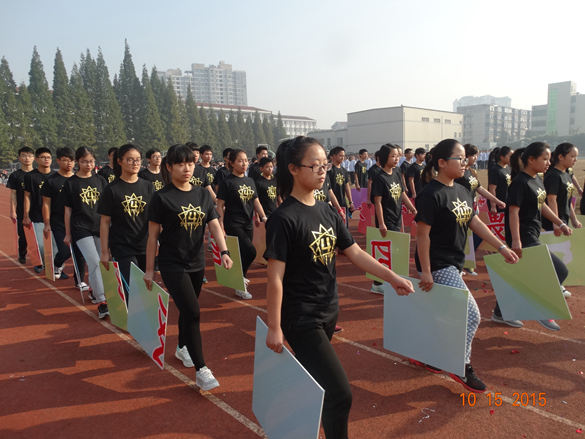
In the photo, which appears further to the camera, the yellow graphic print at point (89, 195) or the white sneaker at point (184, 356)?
the yellow graphic print at point (89, 195)

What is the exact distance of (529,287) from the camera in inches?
157

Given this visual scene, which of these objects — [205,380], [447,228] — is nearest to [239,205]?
[205,380]

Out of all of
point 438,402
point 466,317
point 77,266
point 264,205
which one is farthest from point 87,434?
point 264,205

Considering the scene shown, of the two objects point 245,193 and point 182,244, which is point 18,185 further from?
point 182,244

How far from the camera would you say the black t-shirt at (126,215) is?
171 inches

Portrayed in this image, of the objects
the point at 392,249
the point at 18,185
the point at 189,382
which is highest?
the point at 18,185

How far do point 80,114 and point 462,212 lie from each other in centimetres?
6223

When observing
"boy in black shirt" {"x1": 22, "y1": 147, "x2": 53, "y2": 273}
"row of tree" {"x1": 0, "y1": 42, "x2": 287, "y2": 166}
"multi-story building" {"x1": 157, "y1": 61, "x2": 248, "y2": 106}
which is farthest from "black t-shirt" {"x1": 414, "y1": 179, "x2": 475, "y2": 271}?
"multi-story building" {"x1": 157, "y1": 61, "x2": 248, "y2": 106}

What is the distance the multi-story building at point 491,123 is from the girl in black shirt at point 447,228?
110266 mm

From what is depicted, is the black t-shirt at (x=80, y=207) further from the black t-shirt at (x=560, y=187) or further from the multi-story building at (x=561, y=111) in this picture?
the multi-story building at (x=561, y=111)

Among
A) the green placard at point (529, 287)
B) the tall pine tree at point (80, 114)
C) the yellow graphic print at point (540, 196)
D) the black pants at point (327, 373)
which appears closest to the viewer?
the black pants at point (327, 373)

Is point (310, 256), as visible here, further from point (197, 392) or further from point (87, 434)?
point (87, 434)

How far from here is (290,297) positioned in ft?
7.80
